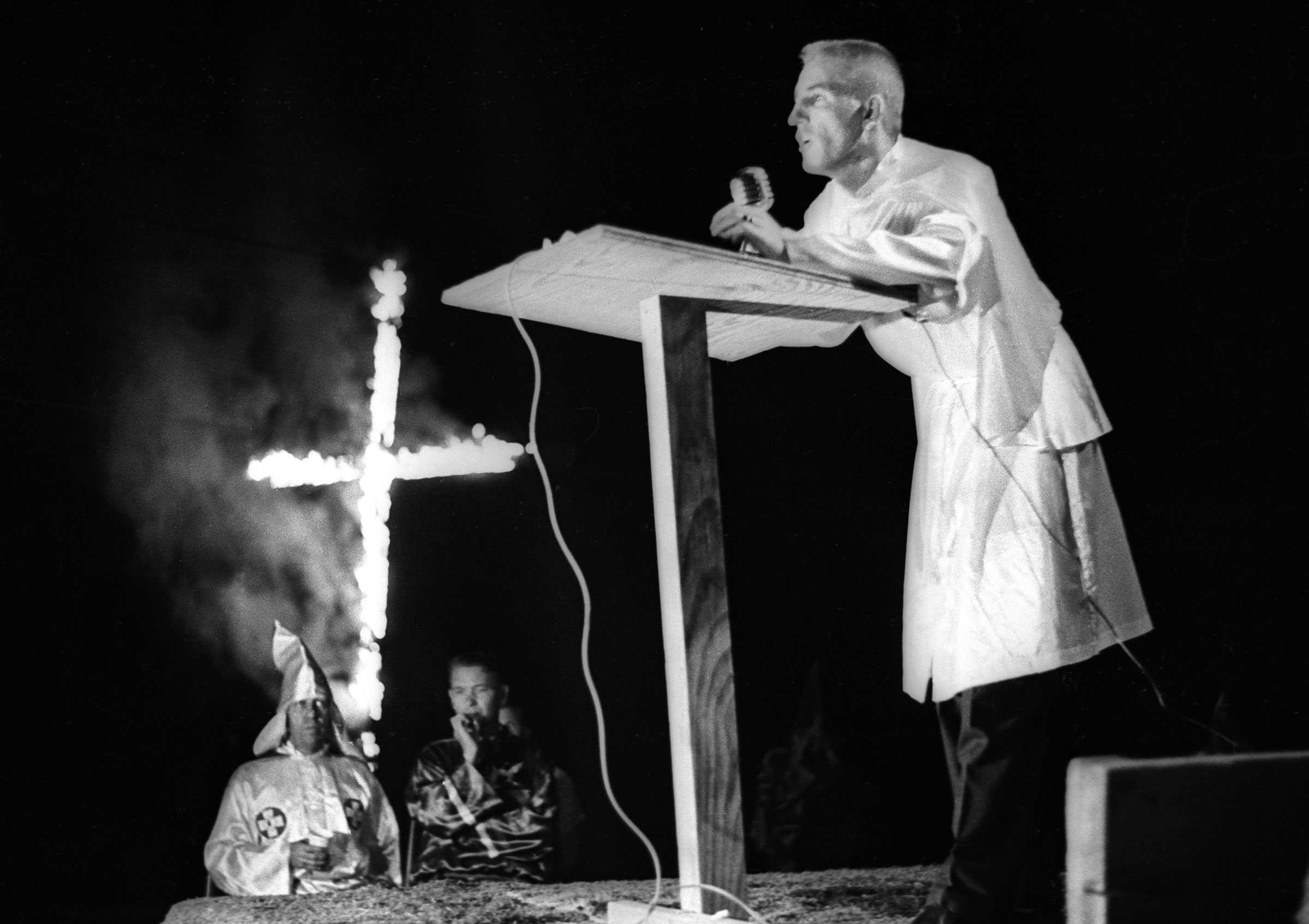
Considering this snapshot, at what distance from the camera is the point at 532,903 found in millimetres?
2514

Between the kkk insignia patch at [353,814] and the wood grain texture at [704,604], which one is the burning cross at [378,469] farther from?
the wood grain texture at [704,604]

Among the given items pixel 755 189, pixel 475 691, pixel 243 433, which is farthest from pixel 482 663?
pixel 755 189

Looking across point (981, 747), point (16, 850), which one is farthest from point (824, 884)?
point (16, 850)

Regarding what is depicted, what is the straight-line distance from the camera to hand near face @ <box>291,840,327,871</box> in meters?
2.60

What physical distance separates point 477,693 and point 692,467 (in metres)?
1.12

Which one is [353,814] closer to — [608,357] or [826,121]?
[608,357]

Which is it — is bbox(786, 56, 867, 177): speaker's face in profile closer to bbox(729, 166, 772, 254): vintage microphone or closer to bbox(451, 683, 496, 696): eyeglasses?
bbox(729, 166, 772, 254): vintage microphone

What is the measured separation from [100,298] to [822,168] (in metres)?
1.49

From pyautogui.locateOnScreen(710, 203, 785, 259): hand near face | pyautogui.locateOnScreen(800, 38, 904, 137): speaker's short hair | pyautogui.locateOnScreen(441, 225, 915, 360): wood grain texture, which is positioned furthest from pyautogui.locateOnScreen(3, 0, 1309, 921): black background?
pyautogui.locateOnScreen(710, 203, 785, 259): hand near face

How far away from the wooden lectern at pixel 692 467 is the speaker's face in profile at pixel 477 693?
3.27ft

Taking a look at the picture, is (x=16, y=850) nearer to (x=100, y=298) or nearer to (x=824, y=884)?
(x=100, y=298)

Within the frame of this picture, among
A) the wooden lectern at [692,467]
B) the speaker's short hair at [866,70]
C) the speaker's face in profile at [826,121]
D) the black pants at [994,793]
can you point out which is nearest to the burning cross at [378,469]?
the wooden lectern at [692,467]

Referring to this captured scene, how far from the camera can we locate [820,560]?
9.69ft

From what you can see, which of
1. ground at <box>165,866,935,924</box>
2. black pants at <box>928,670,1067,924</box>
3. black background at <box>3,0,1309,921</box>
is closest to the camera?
black pants at <box>928,670,1067,924</box>
